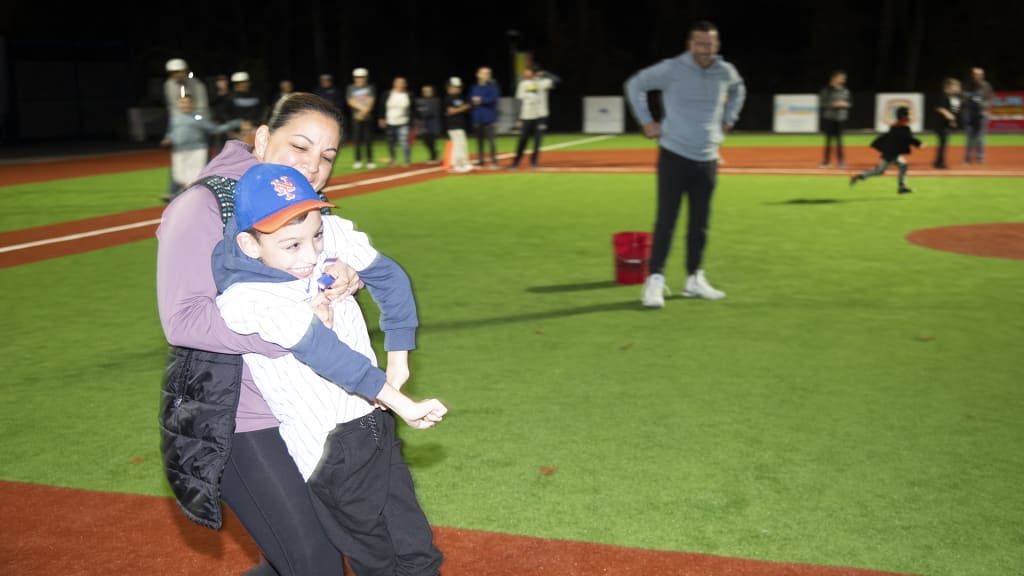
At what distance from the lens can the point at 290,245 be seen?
8.57 ft

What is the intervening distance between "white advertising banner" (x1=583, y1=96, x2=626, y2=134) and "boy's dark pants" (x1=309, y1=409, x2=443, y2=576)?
116 ft

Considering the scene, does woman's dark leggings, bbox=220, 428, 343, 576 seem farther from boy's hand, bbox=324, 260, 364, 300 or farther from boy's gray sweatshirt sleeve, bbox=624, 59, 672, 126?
boy's gray sweatshirt sleeve, bbox=624, 59, 672, 126

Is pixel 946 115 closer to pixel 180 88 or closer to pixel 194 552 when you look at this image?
pixel 180 88

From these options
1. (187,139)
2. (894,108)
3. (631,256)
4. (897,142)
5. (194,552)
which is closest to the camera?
(194,552)

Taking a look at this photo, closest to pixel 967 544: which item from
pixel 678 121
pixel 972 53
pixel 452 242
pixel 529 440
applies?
pixel 529 440

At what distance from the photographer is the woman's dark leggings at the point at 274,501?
2.83 meters

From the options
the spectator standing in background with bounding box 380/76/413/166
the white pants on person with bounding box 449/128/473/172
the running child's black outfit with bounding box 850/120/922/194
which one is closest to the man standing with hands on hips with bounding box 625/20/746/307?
the running child's black outfit with bounding box 850/120/922/194

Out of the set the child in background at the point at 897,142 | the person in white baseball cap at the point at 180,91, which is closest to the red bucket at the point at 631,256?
the child in background at the point at 897,142

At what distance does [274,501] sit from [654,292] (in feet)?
20.5

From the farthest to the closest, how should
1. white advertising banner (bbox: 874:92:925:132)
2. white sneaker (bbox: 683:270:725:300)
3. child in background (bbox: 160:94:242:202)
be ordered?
white advertising banner (bbox: 874:92:925:132) → child in background (bbox: 160:94:242:202) → white sneaker (bbox: 683:270:725:300)

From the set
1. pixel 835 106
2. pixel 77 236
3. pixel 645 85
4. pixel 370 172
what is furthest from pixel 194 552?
pixel 835 106

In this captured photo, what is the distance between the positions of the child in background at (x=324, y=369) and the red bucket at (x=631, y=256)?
6882 millimetres

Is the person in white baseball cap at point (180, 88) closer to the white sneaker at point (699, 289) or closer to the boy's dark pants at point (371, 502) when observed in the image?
the white sneaker at point (699, 289)

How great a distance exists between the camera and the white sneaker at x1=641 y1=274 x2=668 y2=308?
28.9 feet
